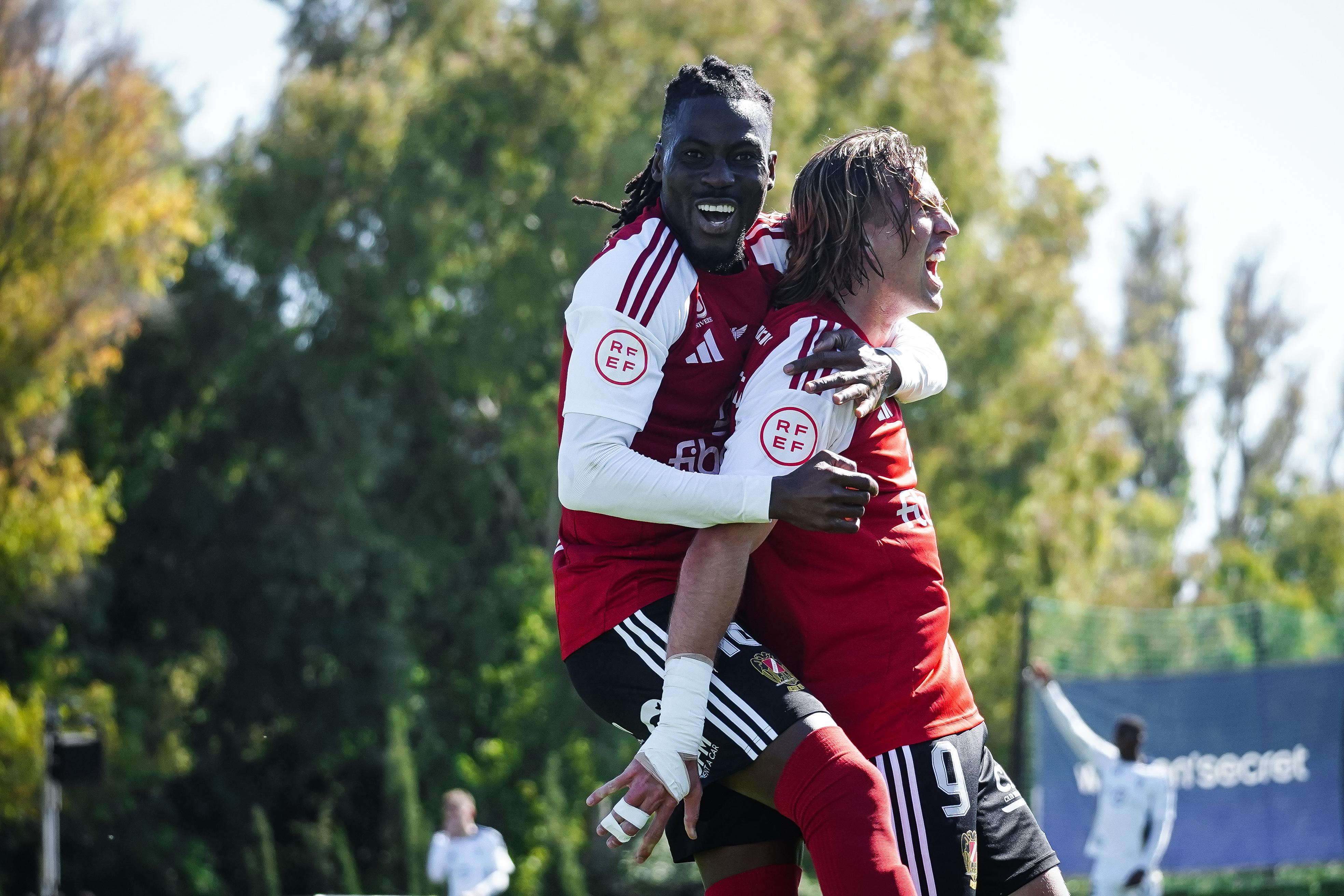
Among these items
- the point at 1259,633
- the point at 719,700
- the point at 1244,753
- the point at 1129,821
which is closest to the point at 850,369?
the point at 719,700

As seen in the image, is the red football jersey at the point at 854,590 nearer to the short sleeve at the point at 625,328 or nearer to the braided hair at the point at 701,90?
the short sleeve at the point at 625,328

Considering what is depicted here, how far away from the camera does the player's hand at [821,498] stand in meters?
2.94

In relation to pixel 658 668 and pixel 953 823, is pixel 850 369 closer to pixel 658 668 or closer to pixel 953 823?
pixel 658 668

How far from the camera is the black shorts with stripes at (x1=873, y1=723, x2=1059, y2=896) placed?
3.11 meters

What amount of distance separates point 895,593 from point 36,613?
20.8 m

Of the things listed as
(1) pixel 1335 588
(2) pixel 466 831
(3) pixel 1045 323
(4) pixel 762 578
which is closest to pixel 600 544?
(4) pixel 762 578

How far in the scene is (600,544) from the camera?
10.8 feet

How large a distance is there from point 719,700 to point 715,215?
3.45 ft

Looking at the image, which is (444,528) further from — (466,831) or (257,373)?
(466,831)

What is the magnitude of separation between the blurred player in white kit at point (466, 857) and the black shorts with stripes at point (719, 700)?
844cm

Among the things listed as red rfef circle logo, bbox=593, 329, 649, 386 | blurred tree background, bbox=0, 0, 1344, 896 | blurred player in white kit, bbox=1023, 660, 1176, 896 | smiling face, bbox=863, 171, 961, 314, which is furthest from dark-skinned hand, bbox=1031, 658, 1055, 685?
blurred tree background, bbox=0, 0, 1344, 896

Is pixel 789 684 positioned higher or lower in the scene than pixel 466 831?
higher

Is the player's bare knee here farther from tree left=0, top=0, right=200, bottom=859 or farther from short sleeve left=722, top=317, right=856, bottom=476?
tree left=0, top=0, right=200, bottom=859

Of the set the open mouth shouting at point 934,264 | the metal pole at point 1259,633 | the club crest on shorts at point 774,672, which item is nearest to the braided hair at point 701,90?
the open mouth shouting at point 934,264
